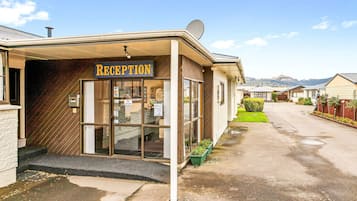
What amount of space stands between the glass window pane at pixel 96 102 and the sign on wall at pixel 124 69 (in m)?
0.30

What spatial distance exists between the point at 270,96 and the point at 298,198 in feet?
Result: 163

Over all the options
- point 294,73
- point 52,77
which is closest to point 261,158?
point 52,77

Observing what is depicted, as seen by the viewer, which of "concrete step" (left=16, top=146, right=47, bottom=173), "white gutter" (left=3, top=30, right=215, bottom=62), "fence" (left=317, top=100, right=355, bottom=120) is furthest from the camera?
"fence" (left=317, top=100, right=355, bottom=120)

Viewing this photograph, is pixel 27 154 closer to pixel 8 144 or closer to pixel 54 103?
Result: pixel 8 144

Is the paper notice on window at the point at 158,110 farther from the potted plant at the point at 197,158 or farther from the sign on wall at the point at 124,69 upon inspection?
the potted plant at the point at 197,158

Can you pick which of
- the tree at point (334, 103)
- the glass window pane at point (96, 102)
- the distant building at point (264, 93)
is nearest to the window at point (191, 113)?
the glass window pane at point (96, 102)

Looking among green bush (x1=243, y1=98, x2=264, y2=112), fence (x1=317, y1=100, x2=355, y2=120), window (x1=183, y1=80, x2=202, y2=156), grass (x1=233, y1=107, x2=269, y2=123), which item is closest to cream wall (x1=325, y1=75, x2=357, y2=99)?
fence (x1=317, y1=100, x2=355, y2=120)

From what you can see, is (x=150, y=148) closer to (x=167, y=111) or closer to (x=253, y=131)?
(x=167, y=111)

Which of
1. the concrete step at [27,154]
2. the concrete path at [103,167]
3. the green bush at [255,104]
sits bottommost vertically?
the concrete path at [103,167]

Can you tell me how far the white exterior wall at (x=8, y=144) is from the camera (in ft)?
16.5

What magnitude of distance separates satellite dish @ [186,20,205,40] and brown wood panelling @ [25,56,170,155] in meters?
2.80

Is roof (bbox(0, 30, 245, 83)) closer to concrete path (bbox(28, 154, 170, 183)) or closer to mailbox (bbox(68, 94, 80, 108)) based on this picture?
mailbox (bbox(68, 94, 80, 108))

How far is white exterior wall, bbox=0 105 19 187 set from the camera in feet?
16.5

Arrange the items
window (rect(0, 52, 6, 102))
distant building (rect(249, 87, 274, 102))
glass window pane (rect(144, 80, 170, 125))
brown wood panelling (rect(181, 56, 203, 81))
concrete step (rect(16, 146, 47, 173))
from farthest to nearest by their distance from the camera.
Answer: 1. distant building (rect(249, 87, 274, 102))
2. glass window pane (rect(144, 80, 170, 125))
3. brown wood panelling (rect(181, 56, 203, 81))
4. concrete step (rect(16, 146, 47, 173))
5. window (rect(0, 52, 6, 102))
